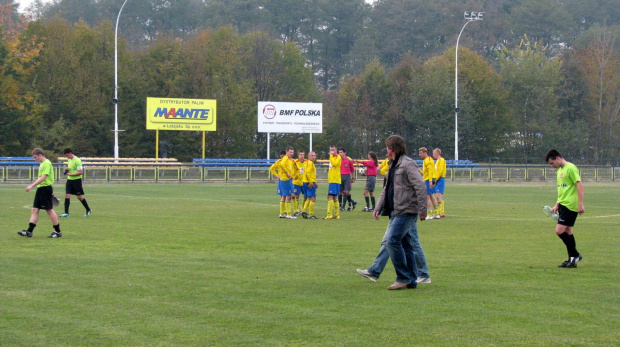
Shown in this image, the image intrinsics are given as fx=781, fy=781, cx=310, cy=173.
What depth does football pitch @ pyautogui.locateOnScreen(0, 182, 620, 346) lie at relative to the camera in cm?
730

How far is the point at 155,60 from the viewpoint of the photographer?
6600 centimetres

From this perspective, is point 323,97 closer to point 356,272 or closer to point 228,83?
point 228,83

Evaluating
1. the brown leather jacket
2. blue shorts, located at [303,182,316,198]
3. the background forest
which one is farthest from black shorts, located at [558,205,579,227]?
the background forest

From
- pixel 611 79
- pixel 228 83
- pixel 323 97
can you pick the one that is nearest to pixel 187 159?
pixel 228 83

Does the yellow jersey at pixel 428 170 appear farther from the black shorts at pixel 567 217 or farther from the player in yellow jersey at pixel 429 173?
the black shorts at pixel 567 217

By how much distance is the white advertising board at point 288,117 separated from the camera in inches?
2233

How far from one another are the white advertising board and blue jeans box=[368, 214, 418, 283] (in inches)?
1846

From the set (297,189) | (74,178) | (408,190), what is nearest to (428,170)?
(297,189)

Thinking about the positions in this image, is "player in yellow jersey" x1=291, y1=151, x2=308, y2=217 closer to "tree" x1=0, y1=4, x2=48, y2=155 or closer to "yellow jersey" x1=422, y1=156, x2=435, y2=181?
"yellow jersey" x1=422, y1=156, x2=435, y2=181

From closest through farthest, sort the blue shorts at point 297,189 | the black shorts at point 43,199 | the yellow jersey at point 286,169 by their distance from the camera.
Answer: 1. the black shorts at point 43,199
2. the yellow jersey at point 286,169
3. the blue shorts at point 297,189

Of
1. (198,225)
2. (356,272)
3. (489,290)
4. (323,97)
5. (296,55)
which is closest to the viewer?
(489,290)

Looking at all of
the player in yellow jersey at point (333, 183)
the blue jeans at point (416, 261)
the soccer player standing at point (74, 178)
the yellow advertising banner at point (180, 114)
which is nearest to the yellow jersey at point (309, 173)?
the player in yellow jersey at point (333, 183)

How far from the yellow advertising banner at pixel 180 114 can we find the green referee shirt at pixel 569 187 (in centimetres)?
4497

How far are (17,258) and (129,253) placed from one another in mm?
1759
